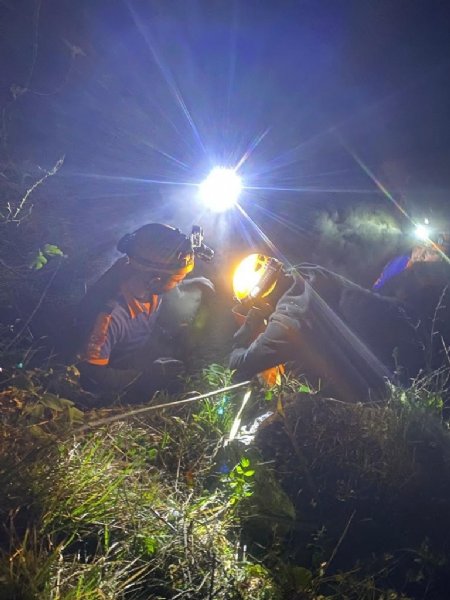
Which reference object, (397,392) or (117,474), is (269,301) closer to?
(397,392)

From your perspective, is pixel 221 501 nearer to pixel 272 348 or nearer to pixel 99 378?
pixel 272 348

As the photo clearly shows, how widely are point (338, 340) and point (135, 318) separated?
2.69 metres

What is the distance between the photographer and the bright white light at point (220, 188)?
7773 millimetres

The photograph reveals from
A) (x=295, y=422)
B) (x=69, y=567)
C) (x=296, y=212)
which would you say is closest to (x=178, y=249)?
(x=295, y=422)

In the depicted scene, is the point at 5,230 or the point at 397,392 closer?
the point at 397,392

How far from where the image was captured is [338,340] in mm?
4633

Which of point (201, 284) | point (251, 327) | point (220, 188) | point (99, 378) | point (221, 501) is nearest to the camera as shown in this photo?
point (221, 501)

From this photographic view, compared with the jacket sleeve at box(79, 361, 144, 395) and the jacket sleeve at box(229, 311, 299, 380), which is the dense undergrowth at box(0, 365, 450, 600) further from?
the jacket sleeve at box(229, 311, 299, 380)

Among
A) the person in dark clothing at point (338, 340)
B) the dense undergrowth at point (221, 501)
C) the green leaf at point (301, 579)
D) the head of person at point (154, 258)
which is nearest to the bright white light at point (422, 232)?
the person in dark clothing at point (338, 340)

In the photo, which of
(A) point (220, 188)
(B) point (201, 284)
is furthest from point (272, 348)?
(A) point (220, 188)

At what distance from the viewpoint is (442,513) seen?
2.84m

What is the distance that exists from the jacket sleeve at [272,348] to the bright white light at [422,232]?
938cm

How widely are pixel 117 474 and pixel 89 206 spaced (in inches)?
245

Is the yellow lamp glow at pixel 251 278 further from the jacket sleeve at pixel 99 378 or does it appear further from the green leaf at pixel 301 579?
the green leaf at pixel 301 579
